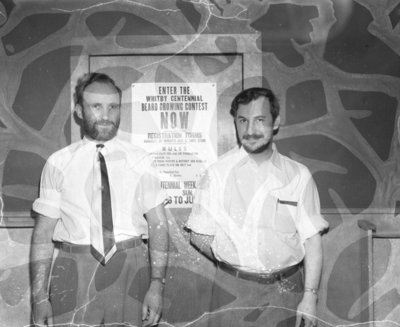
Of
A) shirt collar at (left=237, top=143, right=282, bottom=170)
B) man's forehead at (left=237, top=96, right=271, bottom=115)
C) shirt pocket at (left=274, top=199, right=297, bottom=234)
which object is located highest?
man's forehead at (left=237, top=96, right=271, bottom=115)

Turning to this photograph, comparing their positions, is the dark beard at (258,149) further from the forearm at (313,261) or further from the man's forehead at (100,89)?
A: the man's forehead at (100,89)

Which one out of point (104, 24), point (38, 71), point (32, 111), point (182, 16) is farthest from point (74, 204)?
point (182, 16)

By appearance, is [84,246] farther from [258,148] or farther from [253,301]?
[258,148]

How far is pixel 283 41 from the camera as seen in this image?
8.77 feet

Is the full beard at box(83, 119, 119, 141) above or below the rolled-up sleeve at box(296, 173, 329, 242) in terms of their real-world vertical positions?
above

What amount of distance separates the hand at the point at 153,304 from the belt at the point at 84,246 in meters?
0.24

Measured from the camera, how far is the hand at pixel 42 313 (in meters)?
2.55

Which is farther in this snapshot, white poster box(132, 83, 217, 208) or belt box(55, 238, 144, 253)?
white poster box(132, 83, 217, 208)

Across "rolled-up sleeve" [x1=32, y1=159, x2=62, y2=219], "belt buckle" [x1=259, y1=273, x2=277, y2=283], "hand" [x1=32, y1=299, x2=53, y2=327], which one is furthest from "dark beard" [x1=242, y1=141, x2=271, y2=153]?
"hand" [x1=32, y1=299, x2=53, y2=327]

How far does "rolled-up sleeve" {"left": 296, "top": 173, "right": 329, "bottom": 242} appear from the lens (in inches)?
101

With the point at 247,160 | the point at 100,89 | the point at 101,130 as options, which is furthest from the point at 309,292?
the point at 100,89

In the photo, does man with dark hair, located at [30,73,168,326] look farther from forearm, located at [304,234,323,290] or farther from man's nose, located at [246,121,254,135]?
forearm, located at [304,234,323,290]

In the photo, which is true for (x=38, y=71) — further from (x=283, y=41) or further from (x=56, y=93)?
(x=283, y=41)

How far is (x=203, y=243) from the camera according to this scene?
260 centimetres
